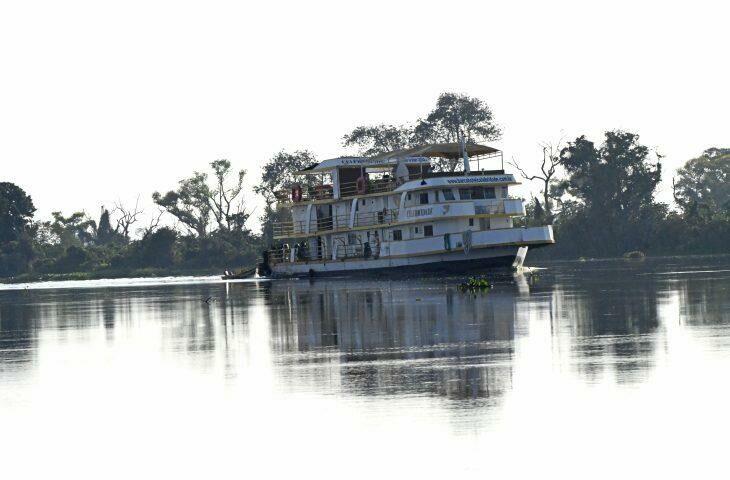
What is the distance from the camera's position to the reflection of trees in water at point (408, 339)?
20.5m

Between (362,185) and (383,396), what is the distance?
63.0m

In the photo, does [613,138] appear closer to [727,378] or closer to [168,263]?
[168,263]

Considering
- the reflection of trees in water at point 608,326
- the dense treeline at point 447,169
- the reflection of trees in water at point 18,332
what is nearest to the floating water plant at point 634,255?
the dense treeline at point 447,169

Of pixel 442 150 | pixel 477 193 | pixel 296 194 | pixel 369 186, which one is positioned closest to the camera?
pixel 477 193

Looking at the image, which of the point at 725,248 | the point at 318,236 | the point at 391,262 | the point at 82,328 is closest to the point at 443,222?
the point at 391,262

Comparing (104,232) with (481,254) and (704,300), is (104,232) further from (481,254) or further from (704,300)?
(704,300)

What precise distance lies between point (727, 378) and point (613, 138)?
105 metres

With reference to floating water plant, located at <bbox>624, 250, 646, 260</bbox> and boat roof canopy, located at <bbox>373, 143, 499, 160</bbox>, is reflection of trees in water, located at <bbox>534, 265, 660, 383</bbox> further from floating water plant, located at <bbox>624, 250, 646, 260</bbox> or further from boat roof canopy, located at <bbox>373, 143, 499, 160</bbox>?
floating water plant, located at <bbox>624, 250, 646, 260</bbox>

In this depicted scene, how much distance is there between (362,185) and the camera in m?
81.7

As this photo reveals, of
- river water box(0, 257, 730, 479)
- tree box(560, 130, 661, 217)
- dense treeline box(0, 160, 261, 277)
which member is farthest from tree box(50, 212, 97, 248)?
river water box(0, 257, 730, 479)

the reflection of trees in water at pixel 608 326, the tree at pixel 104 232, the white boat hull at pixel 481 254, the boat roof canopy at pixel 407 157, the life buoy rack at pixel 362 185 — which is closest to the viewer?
the reflection of trees in water at pixel 608 326

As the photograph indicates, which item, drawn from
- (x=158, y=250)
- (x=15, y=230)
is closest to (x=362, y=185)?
(x=158, y=250)

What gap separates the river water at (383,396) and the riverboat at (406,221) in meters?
34.5

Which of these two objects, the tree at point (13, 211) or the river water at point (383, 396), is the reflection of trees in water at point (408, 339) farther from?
the tree at point (13, 211)
